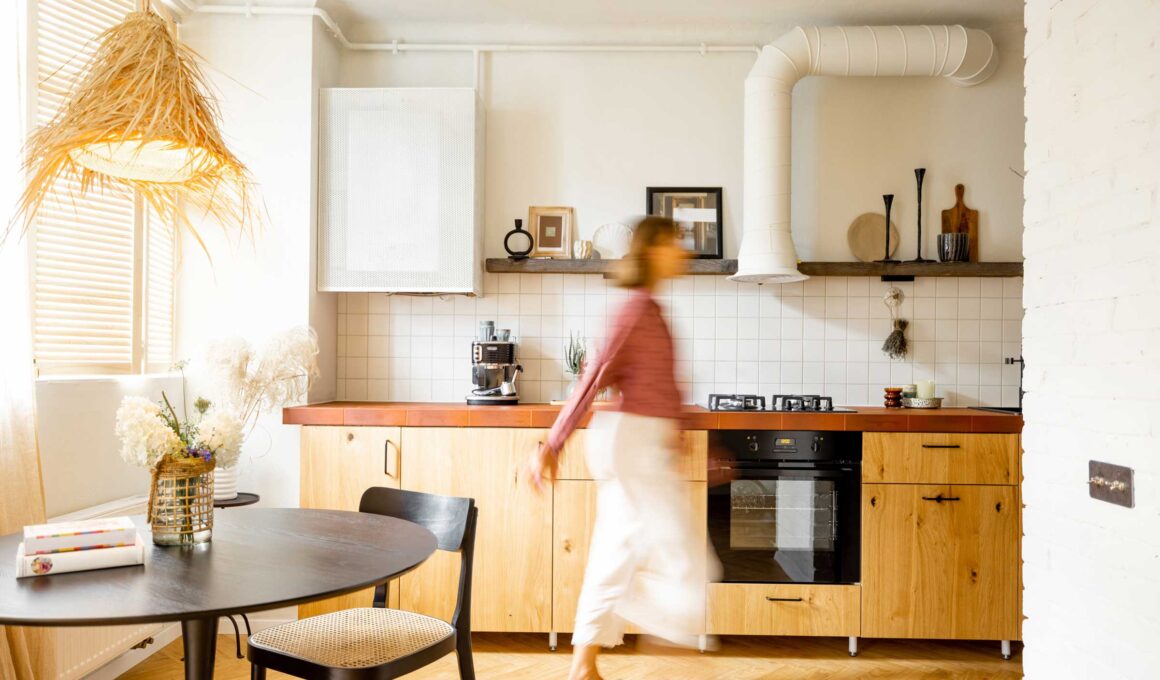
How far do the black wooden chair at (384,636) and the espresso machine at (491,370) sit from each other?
1229 millimetres

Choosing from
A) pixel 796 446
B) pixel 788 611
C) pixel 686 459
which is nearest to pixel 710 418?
pixel 686 459

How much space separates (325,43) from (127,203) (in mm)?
1182

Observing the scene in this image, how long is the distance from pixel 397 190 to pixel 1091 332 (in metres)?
2.71

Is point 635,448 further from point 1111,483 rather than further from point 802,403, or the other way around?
point 802,403

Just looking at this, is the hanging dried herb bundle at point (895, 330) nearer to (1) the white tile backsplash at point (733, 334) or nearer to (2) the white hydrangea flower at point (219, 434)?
(1) the white tile backsplash at point (733, 334)

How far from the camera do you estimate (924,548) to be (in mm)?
3227

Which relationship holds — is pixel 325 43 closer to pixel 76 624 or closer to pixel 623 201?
pixel 623 201

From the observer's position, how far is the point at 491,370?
3.58 m

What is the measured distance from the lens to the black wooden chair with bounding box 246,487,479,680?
1848mm

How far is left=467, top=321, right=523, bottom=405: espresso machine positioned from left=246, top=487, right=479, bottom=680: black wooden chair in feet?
4.03

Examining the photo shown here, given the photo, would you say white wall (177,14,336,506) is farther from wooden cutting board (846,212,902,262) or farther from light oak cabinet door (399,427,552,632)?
wooden cutting board (846,212,902,262)

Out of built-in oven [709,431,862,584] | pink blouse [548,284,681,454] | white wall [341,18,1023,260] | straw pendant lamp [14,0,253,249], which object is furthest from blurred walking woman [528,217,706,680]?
white wall [341,18,1023,260]

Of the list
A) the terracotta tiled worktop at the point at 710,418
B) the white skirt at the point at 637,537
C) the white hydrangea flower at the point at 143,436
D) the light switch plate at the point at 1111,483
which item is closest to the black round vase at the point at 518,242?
the terracotta tiled worktop at the point at 710,418

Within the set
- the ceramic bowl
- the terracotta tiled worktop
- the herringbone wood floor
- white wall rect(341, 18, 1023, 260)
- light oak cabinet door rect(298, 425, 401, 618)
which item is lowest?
the herringbone wood floor
